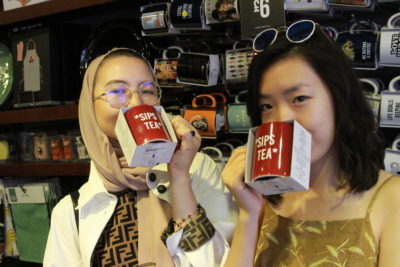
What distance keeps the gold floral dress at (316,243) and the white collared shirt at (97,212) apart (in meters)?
0.15

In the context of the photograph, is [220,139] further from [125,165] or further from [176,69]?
[125,165]

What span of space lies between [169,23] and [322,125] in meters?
0.86

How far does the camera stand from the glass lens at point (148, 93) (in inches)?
44.4

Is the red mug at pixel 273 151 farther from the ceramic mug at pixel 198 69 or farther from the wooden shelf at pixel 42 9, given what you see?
the wooden shelf at pixel 42 9

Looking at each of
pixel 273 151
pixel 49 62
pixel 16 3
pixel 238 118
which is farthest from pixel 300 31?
pixel 16 3

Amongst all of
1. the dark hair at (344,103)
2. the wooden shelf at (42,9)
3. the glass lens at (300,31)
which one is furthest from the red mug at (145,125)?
the wooden shelf at (42,9)

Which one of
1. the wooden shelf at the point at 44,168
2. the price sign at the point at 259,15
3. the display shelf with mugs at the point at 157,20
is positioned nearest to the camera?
the price sign at the point at 259,15

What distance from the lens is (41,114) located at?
2000 mm

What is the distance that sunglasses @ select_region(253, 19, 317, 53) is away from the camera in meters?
0.90

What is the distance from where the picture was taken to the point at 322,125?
84 centimetres

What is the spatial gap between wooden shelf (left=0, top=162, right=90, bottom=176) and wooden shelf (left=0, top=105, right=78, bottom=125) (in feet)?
0.71

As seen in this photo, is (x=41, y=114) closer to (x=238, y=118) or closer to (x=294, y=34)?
(x=238, y=118)

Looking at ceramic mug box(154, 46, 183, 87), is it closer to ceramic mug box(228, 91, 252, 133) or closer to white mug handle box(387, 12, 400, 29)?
ceramic mug box(228, 91, 252, 133)

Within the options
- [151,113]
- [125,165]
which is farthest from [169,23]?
[151,113]
